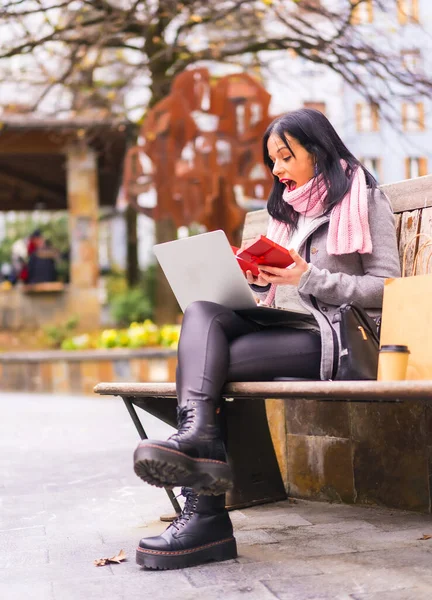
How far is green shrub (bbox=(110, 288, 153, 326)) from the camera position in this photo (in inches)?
612

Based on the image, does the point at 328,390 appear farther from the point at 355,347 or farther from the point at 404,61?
the point at 404,61

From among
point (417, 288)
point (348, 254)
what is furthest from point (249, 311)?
point (417, 288)

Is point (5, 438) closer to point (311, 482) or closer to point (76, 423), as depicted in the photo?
point (76, 423)

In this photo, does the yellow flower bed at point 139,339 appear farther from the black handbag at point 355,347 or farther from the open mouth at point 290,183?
the black handbag at point 355,347

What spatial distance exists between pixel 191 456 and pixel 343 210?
1.10m

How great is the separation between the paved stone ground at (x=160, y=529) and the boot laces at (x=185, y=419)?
1.49 feet

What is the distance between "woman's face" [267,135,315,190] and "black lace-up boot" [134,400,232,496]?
1.02 meters

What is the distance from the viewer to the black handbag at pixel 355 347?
8.71 feet

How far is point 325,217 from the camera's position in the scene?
317cm

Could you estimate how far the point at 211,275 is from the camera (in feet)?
9.48

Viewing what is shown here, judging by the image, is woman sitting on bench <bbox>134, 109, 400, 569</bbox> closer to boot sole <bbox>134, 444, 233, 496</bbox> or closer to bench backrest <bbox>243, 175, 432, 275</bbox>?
boot sole <bbox>134, 444, 233, 496</bbox>

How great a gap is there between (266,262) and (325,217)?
17.4 inches

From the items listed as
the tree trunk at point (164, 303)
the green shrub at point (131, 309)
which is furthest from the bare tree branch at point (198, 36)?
the green shrub at point (131, 309)

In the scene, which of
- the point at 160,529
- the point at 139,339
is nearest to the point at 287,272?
the point at 160,529
